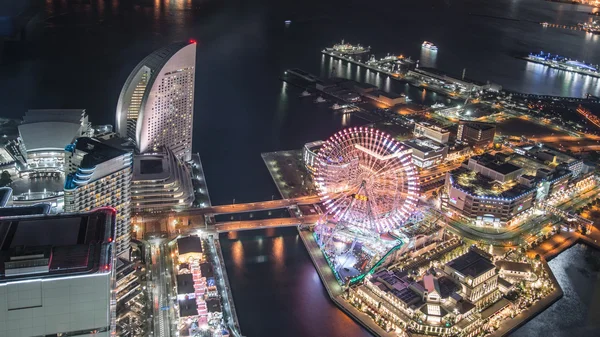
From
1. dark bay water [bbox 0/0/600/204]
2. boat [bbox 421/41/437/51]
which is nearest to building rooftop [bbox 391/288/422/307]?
dark bay water [bbox 0/0/600/204]

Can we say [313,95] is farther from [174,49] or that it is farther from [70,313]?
[70,313]

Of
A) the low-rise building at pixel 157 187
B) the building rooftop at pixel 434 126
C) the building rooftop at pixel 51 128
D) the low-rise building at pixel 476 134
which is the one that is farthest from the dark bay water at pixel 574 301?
the building rooftop at pixel 51 128

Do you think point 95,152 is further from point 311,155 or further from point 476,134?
point 476,134

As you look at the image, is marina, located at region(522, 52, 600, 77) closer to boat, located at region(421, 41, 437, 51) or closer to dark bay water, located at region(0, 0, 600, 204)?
dark bay water, located at region(0, 0, 600, 204)

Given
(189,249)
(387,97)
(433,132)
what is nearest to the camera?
(189,249)

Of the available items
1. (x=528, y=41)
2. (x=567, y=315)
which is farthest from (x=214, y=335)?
(x=528, y=41)

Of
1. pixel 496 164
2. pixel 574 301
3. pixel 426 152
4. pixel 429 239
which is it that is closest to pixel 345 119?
pixel 426 152
